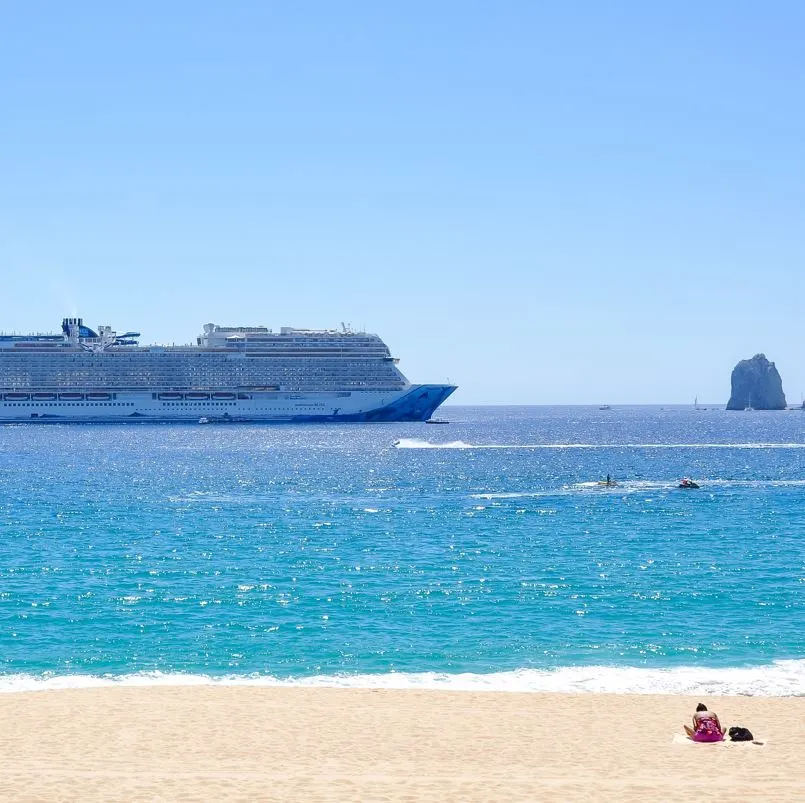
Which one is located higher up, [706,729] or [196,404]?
[196,404]

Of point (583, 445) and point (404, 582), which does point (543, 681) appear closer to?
point (404, 582)

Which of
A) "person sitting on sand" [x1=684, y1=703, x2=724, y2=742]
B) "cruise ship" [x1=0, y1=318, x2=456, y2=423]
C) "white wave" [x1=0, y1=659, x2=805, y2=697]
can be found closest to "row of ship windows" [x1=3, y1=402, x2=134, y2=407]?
"cruise ship" [x1=0, y1=318, x2=456, y2=423]

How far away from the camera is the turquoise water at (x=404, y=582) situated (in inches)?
826

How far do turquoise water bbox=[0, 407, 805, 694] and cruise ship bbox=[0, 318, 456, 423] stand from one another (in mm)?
71378

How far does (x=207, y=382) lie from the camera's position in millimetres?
137750

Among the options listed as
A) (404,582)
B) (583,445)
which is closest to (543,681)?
(404,582)

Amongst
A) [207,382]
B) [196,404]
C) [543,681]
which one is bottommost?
[543,681]

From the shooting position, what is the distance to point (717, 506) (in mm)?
49188

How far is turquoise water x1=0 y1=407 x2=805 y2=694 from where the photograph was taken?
21.0m

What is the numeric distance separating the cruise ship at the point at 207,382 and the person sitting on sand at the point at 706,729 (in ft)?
395

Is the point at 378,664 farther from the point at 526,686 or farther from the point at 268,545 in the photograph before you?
the point at 268,545

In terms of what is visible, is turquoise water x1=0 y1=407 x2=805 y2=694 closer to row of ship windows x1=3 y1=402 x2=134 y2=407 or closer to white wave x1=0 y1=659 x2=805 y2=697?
white wave x1=0 y1=659 x2=805 y2=697

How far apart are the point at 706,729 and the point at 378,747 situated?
4.83 m

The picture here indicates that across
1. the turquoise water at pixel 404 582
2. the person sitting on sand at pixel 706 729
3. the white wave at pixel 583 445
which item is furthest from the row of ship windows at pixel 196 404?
the person sitting on sand at pixel 706 729
